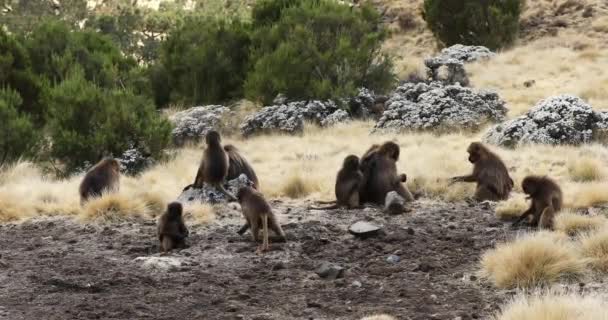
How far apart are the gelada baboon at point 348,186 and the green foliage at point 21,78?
1158 centimetres

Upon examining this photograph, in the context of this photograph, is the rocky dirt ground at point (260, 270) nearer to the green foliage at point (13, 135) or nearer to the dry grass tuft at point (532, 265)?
the dry grass tuft at point (532, 265)

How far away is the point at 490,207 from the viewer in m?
10.4

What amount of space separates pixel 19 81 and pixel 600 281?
55.7 feet

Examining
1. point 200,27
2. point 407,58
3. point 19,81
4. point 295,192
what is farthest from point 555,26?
point 295,192

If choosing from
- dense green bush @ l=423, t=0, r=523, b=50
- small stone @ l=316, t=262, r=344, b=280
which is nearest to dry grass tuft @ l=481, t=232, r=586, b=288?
small stone @ l=316, t=262, r=344, b=280

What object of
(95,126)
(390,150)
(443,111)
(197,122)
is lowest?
(197,122)

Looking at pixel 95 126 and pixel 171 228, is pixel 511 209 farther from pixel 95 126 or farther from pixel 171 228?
pixel 95 126

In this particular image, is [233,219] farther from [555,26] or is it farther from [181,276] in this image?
[555,26]

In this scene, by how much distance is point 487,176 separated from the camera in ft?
35.1

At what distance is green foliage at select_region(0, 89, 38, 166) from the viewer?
662 inches

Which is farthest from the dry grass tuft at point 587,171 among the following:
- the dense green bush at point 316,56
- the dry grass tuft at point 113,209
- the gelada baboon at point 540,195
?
the dense green bush at point 316,56

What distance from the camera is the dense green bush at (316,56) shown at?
2333 centimetres

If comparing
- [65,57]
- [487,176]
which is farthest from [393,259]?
[65,57]

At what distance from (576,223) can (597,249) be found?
1.24m
